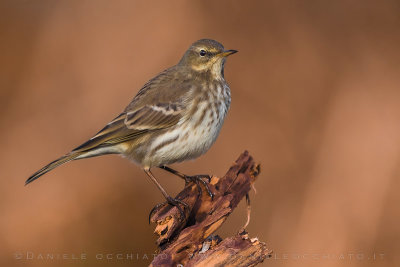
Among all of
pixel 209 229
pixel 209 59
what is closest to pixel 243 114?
pixel 209 59

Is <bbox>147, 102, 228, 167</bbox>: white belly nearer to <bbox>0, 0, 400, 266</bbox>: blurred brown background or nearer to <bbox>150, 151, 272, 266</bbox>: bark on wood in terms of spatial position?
<bbox>150, 151, 272, 266</bbox>: bark on wood

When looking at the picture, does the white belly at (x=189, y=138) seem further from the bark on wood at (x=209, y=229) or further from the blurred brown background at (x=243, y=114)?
the blurred brown background at (x=243, y=114)

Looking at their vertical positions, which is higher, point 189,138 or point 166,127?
point 166,127

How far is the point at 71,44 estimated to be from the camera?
8992 mm

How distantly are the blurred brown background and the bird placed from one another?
1.93 meters

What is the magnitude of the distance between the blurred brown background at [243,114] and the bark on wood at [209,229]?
2.52m

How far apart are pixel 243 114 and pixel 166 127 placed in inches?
106

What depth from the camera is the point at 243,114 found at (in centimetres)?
855

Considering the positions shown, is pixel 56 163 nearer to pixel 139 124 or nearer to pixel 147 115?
pixel 139 124

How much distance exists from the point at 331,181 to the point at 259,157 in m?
0.98

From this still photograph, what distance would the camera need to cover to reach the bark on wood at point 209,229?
479 cm

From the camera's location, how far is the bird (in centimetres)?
596

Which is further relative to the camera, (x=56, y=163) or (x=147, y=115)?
(x=147, y=115)

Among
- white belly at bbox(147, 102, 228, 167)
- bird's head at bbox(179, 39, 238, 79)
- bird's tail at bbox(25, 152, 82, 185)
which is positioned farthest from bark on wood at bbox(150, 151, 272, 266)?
bird's head at bbox(179, 39, 238, 79)
